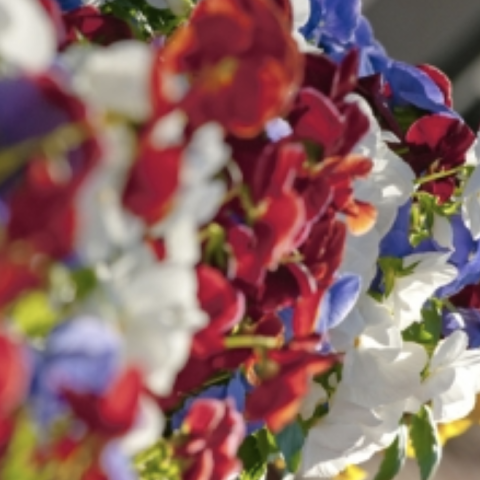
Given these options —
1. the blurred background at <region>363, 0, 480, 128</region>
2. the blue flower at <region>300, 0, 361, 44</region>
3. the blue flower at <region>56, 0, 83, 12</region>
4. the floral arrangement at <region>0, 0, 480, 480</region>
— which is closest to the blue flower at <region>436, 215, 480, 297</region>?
the floral arrangement at <region>0, 0, 480, 480</region>

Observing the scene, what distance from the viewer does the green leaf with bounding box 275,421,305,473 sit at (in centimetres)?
40

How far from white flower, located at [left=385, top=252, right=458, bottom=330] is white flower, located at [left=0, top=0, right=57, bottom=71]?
0.25 metres

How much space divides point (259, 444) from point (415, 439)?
4.0 inches

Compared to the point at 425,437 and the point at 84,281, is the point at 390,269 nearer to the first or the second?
the point at 425,437

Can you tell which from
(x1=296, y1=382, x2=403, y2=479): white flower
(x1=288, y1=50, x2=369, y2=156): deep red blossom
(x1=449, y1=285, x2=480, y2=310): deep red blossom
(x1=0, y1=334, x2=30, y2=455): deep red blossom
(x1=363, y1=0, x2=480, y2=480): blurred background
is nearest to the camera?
(x1=0, y1=334, x2=30, y2=455): deep red blossom

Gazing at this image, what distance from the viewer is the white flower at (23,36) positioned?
0.21 meters

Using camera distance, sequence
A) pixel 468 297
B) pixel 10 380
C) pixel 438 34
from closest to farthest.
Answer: pixel 10 380, pixel 468 297, pixel 438 34

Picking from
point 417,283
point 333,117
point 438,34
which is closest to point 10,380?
point 333,117

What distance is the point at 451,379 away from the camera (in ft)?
1.42

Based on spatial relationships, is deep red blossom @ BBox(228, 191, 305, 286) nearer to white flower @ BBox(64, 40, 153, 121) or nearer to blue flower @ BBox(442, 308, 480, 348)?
white flower @ BBox(64, 40, 153, 121)

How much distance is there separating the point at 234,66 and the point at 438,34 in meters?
1.01

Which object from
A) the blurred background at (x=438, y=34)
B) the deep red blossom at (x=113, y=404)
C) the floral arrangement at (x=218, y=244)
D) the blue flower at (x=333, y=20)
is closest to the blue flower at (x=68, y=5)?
the floral arrangement at (x=218, y=244)

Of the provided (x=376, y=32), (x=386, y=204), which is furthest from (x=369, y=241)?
(x=376, y=32)

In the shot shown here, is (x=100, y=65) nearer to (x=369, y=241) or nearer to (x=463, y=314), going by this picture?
(x=369, y=241)
